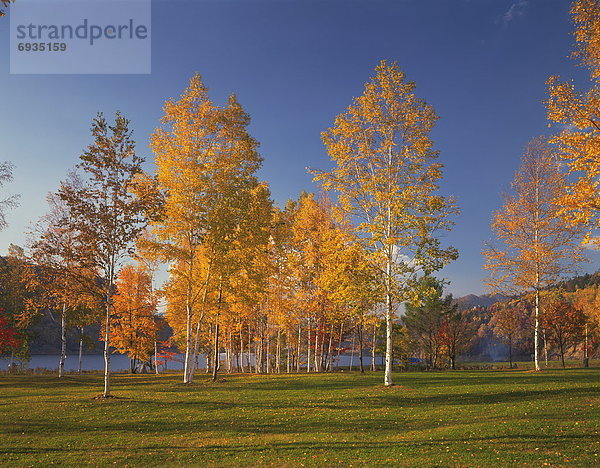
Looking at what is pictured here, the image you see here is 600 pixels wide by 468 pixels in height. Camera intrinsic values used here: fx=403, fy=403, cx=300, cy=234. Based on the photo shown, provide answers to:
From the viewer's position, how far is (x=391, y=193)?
947 inches

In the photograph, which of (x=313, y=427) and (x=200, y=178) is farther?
(x=200, y=178)

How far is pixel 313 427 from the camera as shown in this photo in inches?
598

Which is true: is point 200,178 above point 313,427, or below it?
above

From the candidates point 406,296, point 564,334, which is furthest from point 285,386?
point 564,334

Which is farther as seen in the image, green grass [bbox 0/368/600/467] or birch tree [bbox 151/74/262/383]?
birch tree [bbox 151/74/262/383]

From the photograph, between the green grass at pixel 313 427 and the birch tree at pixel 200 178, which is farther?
the birch tree at pixel 200 178

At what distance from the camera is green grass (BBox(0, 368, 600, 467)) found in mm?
11516

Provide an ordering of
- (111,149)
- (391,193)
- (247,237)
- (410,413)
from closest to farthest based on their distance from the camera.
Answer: (410,413)
(111,149)
(391,193)
(247,237)

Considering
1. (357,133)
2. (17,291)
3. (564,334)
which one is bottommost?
(564,334)

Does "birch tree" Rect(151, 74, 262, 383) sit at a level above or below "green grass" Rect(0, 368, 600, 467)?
above

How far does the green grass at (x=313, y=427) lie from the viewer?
11.5 meters

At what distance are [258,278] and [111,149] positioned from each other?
41.9 feet

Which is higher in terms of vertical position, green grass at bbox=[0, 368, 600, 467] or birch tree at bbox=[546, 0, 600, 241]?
birch tree at bbox=[546, 0, 600, 241]

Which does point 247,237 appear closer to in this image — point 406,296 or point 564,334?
point 406,296
